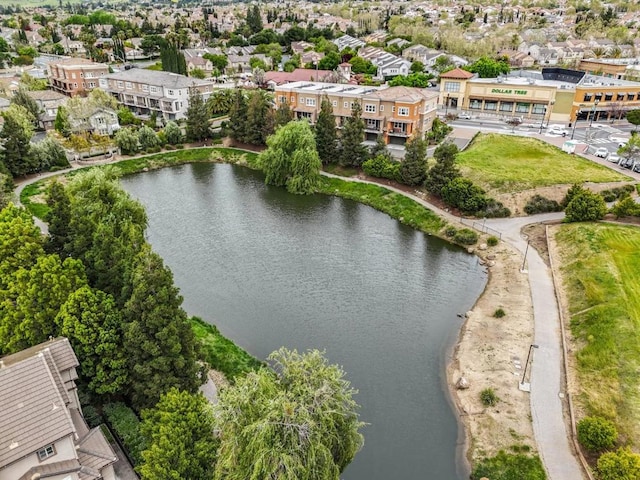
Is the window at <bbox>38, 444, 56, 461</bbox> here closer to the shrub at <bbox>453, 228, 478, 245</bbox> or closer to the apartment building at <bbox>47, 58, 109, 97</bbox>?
the shrub at <bbox>453, 228, 478, 245</bbox>

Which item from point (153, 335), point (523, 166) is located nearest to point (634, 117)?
point (523, 166)

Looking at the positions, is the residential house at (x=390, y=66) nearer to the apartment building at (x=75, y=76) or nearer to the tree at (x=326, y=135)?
the tree at (x=326, y=135)

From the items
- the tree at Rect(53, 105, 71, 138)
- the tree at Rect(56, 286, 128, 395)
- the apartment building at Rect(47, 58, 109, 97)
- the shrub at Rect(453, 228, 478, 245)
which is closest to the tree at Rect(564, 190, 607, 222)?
the shrub at Rect(453, 228, 478, 245)

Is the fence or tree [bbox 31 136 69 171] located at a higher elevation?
tree [bbox 31 136 69 171]

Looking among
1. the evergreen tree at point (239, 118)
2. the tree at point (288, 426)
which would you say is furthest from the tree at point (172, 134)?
the tree at point (288, 426)

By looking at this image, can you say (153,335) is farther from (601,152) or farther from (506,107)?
(506,107)

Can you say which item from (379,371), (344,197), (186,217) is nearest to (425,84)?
(344,197)
